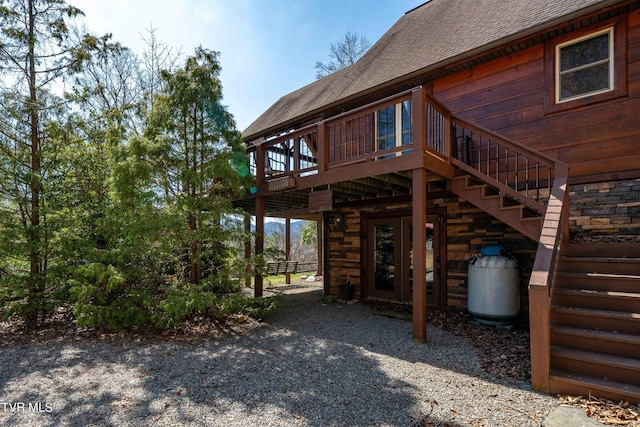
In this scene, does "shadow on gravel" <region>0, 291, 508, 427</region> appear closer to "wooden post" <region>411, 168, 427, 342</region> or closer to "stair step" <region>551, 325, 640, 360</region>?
"wooden post" <region>411, 168, 427, 342</region>

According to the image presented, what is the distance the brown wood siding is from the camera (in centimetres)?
462

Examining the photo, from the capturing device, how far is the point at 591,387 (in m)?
2.78

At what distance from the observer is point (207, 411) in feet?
9.18

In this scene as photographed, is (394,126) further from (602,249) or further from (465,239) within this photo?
(602,249)

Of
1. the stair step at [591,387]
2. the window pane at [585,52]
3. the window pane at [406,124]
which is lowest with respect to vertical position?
the stair step at [591,387]

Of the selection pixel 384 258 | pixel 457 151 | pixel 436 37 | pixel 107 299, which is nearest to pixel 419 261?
pixel 457 151

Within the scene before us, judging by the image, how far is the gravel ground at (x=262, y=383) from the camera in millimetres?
2684

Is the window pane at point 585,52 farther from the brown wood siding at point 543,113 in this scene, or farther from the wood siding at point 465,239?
the wood siding at point 465,239

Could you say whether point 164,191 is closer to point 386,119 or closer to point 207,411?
point 207,411

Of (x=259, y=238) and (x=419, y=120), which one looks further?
(x=259, y=238)

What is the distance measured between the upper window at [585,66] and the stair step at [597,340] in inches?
145

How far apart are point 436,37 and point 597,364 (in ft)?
21.9

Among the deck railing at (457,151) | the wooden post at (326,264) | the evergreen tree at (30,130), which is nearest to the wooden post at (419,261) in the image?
the deck railing at (457,151)

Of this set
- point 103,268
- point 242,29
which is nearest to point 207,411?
point 103,268
